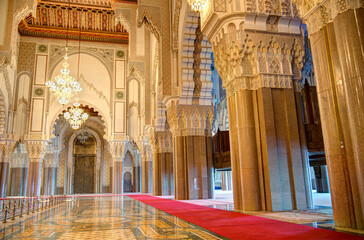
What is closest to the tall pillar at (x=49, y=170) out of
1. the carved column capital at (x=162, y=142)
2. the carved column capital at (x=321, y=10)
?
the carved column capital at (x=162, y=142)

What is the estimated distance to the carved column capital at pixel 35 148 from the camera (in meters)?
17.1

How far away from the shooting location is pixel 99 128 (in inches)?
939

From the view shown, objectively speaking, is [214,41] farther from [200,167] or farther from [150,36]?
[150,36]

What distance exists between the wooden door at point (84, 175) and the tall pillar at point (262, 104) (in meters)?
19.7

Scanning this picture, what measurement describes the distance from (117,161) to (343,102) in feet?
55.1

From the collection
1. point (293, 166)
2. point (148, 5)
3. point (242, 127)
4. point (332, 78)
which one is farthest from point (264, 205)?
point (148, 5)

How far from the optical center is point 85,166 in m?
23.6

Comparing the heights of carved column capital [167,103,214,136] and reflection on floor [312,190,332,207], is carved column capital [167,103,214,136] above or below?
above

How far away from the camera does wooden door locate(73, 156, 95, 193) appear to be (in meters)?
23.0

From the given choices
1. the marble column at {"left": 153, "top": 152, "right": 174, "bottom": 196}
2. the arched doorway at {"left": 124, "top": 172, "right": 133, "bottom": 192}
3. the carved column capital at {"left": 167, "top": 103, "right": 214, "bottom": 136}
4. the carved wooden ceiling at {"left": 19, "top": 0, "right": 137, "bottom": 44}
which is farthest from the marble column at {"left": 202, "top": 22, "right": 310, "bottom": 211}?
the arched doorway at {"left": 124, "top": 172, "right": 133, "bottom": 192}

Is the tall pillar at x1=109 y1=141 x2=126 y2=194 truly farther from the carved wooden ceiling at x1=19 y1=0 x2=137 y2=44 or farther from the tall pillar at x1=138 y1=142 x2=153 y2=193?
the carved wooden ceiling at x1=19 y1=0 x2=137 y2=44

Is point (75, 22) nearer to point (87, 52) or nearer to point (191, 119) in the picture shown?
point (87, 52)

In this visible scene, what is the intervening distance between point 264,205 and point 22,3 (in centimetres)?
1317

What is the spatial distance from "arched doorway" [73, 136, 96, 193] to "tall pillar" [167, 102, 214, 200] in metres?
15.1
